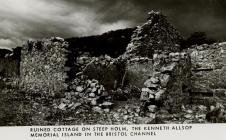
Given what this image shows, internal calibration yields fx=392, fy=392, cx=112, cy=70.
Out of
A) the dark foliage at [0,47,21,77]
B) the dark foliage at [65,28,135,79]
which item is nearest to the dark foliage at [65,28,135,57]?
the dark foliage at [65,28,135,79]

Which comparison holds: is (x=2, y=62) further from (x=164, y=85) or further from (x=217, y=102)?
(x=217, y=102)

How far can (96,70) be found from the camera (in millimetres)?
7062

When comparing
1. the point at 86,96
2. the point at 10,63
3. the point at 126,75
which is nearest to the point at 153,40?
the point at 126,75

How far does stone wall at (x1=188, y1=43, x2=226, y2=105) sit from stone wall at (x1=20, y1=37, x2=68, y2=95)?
6.85ft

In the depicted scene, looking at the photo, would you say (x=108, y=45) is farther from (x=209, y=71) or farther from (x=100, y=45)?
(x=209, y=71)

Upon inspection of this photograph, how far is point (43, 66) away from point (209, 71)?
2668mm

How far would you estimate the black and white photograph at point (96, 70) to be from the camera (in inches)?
207

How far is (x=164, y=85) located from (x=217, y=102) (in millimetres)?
797

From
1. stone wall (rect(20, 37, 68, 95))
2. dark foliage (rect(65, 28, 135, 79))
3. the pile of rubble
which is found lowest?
the pile of rubble

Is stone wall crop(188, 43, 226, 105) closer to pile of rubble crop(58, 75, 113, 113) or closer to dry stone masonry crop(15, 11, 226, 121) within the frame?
dry stone masonry crop(15, 11, 226, 121)

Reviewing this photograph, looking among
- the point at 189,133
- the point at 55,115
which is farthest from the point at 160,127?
the point at 55,115

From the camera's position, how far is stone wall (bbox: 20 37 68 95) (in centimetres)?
611

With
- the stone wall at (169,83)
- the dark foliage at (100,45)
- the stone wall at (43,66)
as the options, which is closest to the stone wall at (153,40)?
the dark foliage at (100,45)

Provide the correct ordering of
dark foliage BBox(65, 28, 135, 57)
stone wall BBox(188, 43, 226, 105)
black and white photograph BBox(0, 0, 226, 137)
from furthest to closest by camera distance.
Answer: dark foliage BBox(65, 28, 135, 57) < stone wall BBox(188, 43, 226, 105) < black and white photograph BBox(0, 0, 226, 137)
